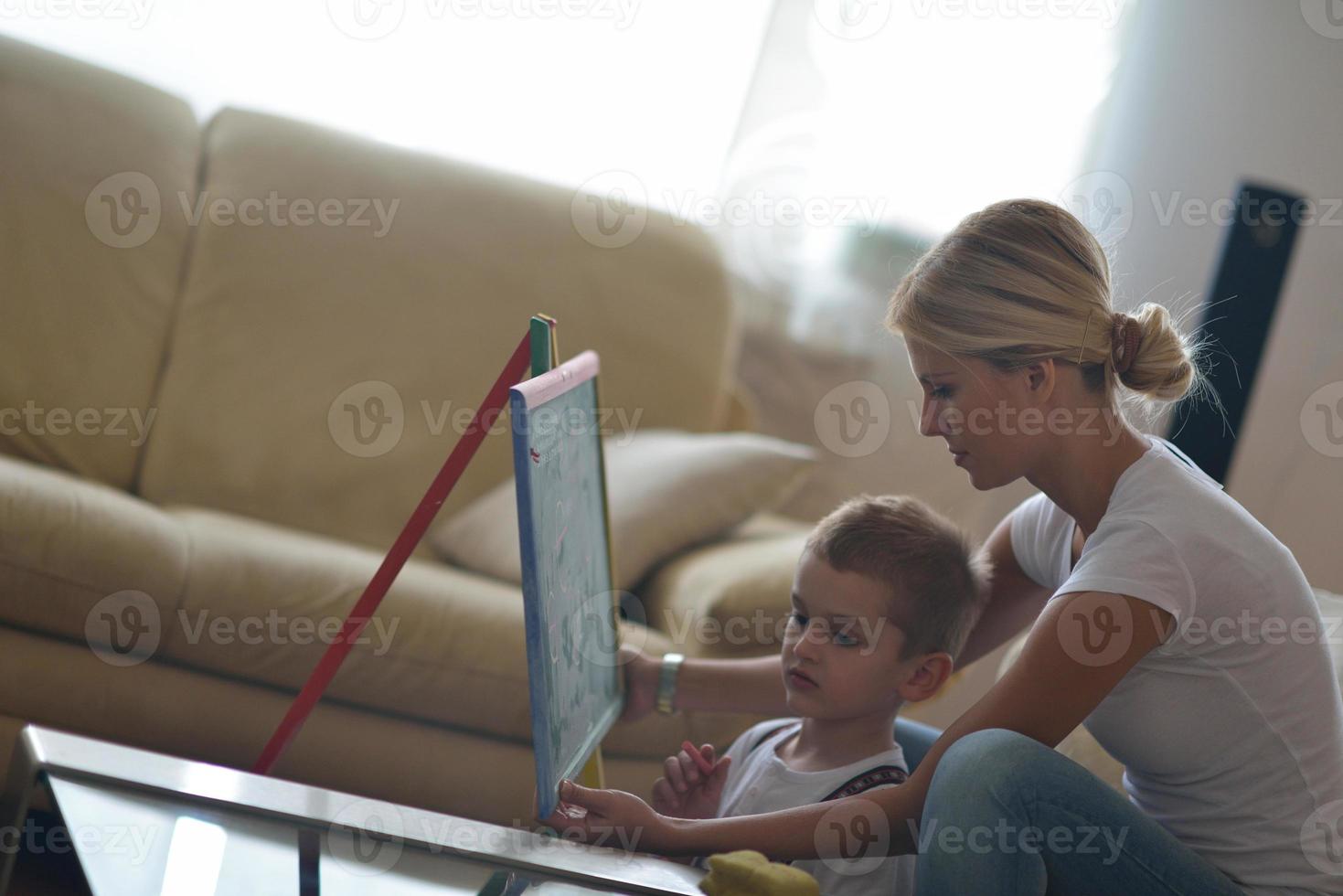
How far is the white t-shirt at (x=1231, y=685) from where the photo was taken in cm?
104

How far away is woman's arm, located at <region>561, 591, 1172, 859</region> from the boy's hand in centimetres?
20

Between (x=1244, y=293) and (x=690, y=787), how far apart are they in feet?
4.60

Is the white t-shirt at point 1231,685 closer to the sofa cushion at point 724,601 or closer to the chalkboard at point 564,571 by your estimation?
the chalkboard at point 564,571

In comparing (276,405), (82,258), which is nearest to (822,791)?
(276,405)

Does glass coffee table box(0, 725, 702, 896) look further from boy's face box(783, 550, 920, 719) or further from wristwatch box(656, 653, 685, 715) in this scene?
wristwatch box(656, 653, 685, 715)

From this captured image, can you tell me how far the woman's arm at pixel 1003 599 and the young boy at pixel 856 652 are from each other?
117 millimetres

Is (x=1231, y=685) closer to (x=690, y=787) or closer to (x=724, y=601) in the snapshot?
(x=690, y=787)

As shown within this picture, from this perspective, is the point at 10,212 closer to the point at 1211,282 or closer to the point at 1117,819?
the point at 1117,819

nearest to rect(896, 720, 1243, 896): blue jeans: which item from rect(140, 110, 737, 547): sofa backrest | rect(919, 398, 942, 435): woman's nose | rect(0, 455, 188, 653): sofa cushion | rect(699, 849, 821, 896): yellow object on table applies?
rect(699, 849, 821, 896): yellow object on table

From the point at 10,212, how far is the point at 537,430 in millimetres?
1337

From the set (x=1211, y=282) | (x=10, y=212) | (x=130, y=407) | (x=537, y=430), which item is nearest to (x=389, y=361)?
(x=130, y=407)

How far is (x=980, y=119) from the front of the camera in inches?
105

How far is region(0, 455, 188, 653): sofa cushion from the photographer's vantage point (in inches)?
57.4

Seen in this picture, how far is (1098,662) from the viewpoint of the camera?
3.26ft
